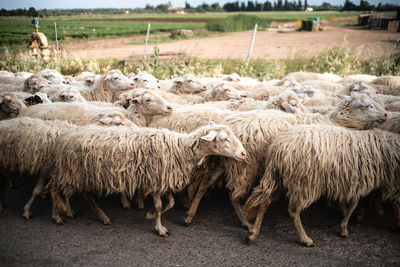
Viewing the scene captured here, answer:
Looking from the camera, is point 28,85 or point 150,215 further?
point 28,85

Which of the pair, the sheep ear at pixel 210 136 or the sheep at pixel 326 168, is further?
the sheep ear at pixel 210 136

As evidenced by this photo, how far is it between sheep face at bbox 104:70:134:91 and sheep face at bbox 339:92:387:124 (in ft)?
14.1

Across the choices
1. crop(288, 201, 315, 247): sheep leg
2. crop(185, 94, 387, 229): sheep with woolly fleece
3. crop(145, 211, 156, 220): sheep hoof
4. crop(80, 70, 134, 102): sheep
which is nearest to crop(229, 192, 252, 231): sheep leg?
crop(185, 94, 387, 229): sheep with woolly fleece

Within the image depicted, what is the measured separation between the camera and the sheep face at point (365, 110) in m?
4.59

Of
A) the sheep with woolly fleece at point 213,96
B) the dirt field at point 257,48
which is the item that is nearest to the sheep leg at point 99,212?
the sheep with woolly fleece at point 213,96

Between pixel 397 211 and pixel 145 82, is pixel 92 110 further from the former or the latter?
pixel 397 211

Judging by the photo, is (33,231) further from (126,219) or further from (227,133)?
(227,133)

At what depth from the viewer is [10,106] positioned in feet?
18.4

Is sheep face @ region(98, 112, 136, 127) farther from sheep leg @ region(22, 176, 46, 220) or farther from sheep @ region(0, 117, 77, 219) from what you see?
sheep leg @ region(22, 176, 46, 220)

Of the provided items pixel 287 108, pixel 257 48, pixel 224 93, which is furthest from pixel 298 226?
pixel 257 48

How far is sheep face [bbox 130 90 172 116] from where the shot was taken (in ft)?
17.3

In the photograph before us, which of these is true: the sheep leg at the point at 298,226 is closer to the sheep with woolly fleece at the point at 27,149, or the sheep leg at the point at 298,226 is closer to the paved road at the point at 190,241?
the paved road at the point at 190,241

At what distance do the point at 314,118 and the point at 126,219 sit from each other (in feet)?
9.57

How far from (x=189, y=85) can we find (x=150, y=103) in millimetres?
2138
